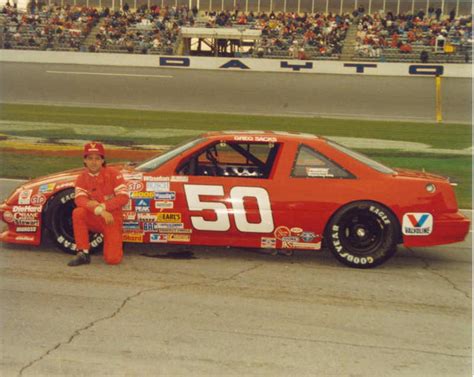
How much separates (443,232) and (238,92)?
23037mm

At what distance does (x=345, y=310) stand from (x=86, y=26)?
40.6 m

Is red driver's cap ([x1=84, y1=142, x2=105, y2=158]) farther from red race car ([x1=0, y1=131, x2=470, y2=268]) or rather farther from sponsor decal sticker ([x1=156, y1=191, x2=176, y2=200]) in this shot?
sponsor decal sticker ([x1=156, y1=191, x2=176, y2=200])

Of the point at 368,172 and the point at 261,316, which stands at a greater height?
the point at 368,172

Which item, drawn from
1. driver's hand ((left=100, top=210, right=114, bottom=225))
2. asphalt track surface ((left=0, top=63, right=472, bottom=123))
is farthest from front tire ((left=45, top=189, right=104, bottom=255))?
asphalt track surface ((left=0, top=63, right=472, bottom=123))

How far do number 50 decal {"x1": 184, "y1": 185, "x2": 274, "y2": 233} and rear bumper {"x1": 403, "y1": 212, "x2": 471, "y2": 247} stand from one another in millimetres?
1384

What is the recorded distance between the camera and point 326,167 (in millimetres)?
7406

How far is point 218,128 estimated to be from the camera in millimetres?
20516

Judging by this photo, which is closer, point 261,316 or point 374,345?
point 374,345

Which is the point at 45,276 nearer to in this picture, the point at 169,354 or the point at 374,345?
the point at 169,354

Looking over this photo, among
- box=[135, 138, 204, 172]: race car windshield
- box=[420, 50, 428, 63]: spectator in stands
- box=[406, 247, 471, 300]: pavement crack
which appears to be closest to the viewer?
box=[406, 247, 471, 300]: pavement crack

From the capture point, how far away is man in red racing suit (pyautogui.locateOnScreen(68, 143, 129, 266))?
6945 millimetres

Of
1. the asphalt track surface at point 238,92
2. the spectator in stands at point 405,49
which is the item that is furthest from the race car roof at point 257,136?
Result: the spectator in stands at point 405,49

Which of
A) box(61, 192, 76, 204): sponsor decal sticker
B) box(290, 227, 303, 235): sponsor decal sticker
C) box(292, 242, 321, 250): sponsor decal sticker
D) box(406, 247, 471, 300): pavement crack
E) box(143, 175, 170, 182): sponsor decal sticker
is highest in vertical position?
box(143, 175, 170, 182): sponsor decal sticker

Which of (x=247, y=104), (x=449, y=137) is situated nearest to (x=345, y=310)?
(x=449, y=137)
